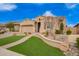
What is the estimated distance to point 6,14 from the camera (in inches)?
79.6

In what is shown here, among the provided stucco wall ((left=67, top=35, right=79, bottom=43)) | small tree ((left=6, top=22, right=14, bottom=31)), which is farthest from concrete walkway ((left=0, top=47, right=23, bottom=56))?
stucco wall ((left=67, top=35, right=79, bottom=43))

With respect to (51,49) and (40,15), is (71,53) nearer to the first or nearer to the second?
(51,49)

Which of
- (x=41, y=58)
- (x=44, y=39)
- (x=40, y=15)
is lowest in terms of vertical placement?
(x=41, y=58)

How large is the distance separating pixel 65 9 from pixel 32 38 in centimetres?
44

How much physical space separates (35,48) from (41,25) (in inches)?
9.4

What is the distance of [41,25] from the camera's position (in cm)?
205

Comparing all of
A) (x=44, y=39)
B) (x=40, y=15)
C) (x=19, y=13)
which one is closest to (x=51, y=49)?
(x=44, y=39)

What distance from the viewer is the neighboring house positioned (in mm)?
2035

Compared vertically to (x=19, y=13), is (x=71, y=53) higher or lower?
lower

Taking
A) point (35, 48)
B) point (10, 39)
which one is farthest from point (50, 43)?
point (10, 39)

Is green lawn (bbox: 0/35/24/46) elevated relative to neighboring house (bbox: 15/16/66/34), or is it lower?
lower

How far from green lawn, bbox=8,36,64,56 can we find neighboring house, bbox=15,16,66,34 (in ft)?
0.32

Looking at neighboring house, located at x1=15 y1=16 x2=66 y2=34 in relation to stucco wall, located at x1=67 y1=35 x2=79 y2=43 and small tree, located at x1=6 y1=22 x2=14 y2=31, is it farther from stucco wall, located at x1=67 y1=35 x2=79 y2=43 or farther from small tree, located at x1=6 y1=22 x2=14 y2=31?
stucco wall, located at x1=67 y1=35 x2=79 y2=43

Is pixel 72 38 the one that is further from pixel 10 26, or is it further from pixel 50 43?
pixel 10 26
